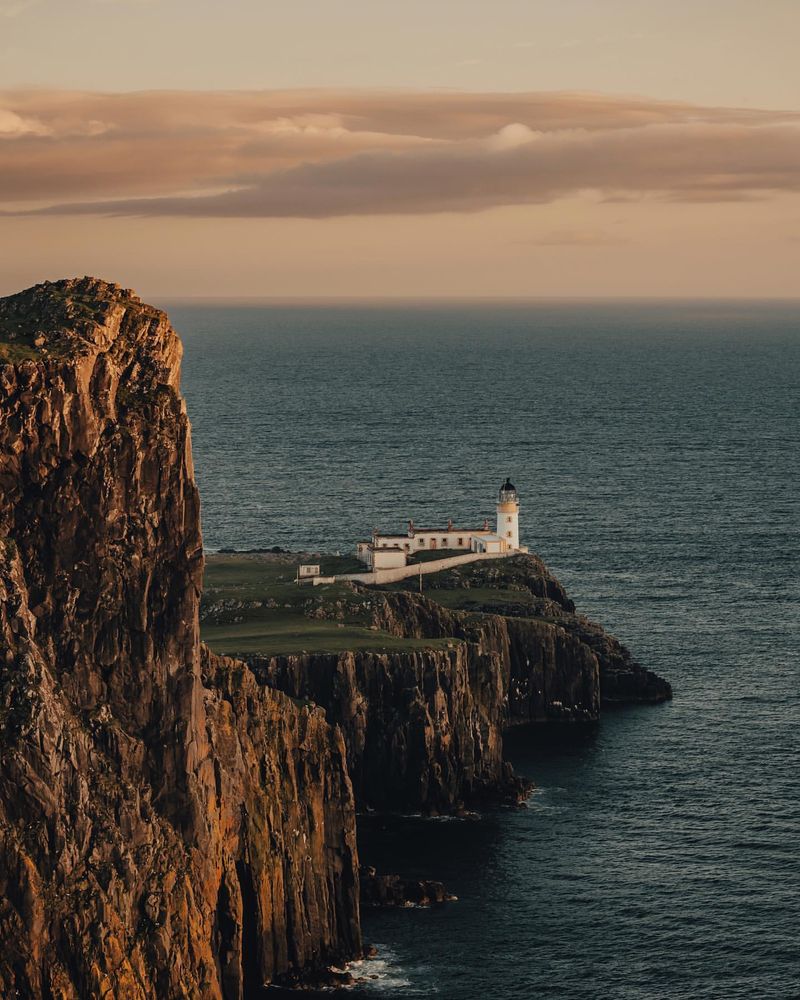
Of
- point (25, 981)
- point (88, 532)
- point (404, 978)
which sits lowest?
point (404, 978)

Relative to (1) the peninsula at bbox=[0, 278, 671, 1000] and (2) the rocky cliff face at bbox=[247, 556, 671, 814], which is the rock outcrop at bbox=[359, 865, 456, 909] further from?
(2) the rocky cliff face at bbox=[247, 556, 671, 814]

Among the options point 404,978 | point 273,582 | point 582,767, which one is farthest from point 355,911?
point 273,582

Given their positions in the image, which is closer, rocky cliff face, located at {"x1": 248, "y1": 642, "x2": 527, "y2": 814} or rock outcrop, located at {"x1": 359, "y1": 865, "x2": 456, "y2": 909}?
rock outcrop, located at {"x1": 359, "y1": 865, "x2": 456, "y2": 909}

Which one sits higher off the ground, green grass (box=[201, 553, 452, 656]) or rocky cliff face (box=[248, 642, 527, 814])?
green grass (box=[201, 553, 452, 656])

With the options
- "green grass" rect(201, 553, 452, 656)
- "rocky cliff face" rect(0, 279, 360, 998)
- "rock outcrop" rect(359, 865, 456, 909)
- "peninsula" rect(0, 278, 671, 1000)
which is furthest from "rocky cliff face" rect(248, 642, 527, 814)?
"rocky cliff face" rect(0, 279, 360, 998)

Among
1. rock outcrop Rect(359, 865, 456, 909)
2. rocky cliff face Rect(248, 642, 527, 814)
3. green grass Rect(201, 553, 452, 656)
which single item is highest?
green grass Rect(201, 553, 452, 656)

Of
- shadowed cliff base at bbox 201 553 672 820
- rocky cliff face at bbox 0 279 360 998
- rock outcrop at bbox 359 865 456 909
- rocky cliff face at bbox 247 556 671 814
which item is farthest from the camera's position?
shadowed cliff base at bbox 201 553 672 820

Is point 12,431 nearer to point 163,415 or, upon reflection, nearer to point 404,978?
point 163,415

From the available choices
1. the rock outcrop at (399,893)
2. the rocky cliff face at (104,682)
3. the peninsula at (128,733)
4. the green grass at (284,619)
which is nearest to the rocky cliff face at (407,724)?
the green grass at (284,619)
